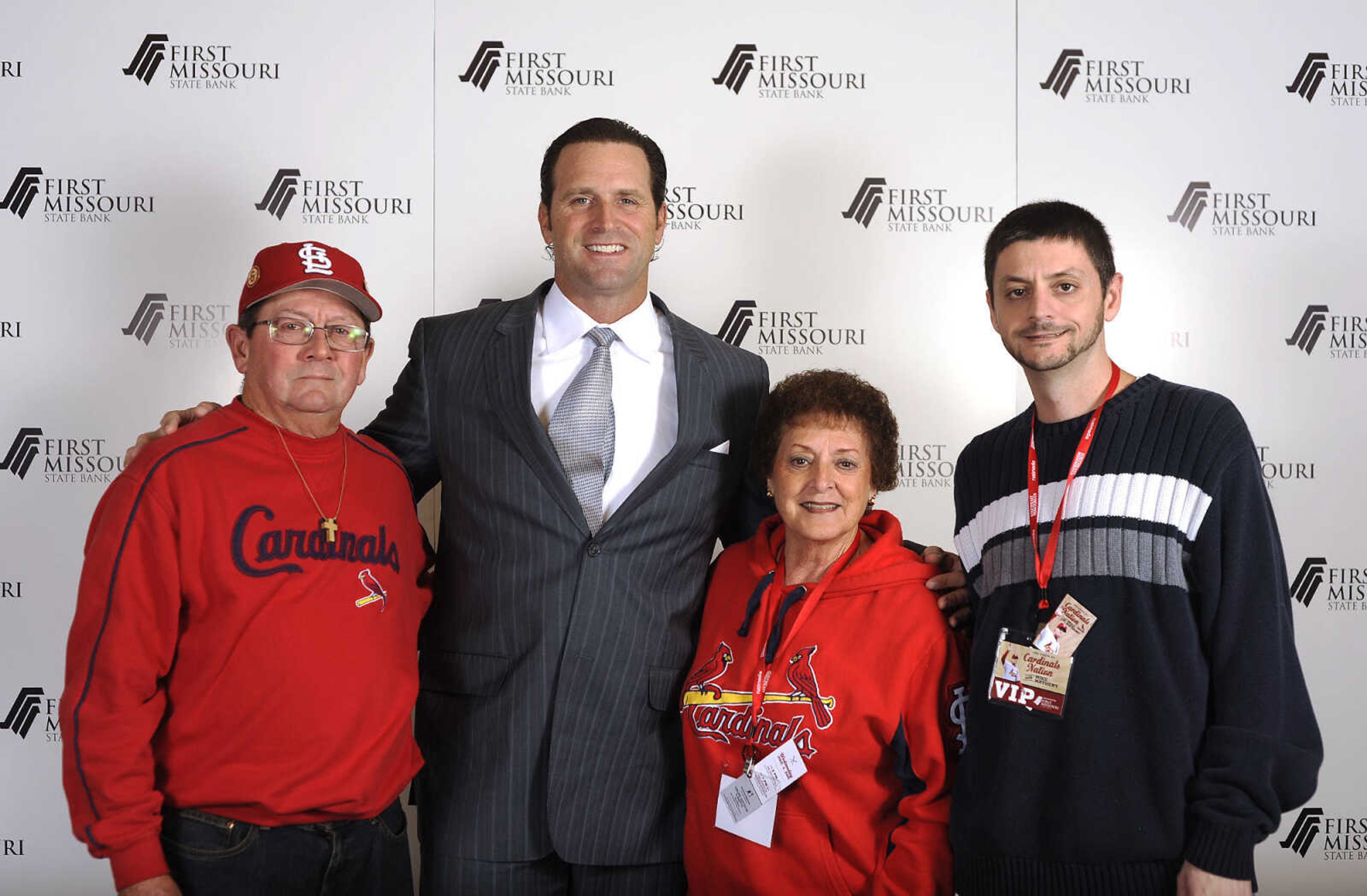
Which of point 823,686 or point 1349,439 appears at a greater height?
point 1349,439

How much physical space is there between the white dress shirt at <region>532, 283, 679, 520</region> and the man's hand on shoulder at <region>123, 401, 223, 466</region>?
616mm

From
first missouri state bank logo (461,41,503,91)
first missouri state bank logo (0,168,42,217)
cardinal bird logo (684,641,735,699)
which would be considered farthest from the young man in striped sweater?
first missouri state bank logo (0,168,42,217)

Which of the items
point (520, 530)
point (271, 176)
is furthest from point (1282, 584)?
point (271, 176)

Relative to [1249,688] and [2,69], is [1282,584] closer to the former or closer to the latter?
[1249,688]

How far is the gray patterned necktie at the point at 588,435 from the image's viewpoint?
6.51ft

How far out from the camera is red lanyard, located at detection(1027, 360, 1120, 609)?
1704mm

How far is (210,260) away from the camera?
2961 mm

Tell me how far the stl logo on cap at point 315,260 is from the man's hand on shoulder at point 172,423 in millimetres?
306

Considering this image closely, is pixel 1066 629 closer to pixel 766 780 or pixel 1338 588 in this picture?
pixel 766 780

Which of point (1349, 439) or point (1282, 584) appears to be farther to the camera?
point (1349, 439)

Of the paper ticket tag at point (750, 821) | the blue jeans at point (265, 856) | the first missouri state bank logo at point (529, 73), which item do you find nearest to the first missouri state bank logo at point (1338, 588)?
the paper ticket tag at point (750, 821)

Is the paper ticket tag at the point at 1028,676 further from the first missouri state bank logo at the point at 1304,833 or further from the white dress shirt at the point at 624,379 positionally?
Result: the first missouri state bank logo at the point at 1304,833

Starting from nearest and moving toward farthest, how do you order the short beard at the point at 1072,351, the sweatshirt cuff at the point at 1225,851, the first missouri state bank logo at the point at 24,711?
the sweatshirt cuff at the point at 1225,851, the short beard at the point at 1072,351, the first missouri state bank logo at the point at 24,711

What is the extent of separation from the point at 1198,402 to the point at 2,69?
327 cm
